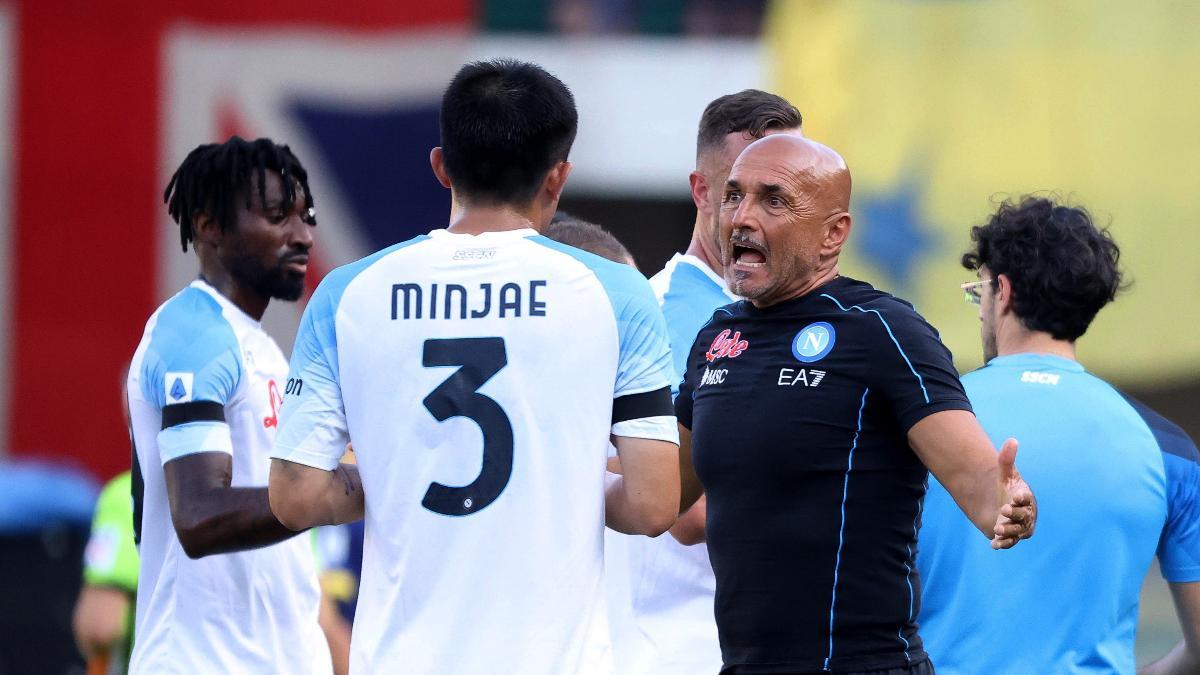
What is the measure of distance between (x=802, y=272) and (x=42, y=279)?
1173 centimetres

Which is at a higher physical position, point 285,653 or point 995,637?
point 995,637

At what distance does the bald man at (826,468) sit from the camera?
328 cm

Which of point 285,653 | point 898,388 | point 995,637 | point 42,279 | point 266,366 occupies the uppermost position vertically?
point 898,388

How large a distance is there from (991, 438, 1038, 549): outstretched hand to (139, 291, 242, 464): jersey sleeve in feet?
6.84

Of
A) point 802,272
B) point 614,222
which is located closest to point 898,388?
point 802,272

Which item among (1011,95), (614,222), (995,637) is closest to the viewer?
(995,637)

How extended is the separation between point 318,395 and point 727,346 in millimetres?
945

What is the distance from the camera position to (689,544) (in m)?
4.22

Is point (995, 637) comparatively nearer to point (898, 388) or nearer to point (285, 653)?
point (898, 388)

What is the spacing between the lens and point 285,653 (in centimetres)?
449

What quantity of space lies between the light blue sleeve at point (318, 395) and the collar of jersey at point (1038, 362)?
176 centimetres

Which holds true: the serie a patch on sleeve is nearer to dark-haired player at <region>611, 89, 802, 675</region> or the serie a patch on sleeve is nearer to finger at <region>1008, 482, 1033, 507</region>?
dark-haired player at <region>611, 89, 802, 675</region>

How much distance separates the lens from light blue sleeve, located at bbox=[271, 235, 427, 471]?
129 inches

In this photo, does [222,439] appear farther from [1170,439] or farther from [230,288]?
[1170,439]
